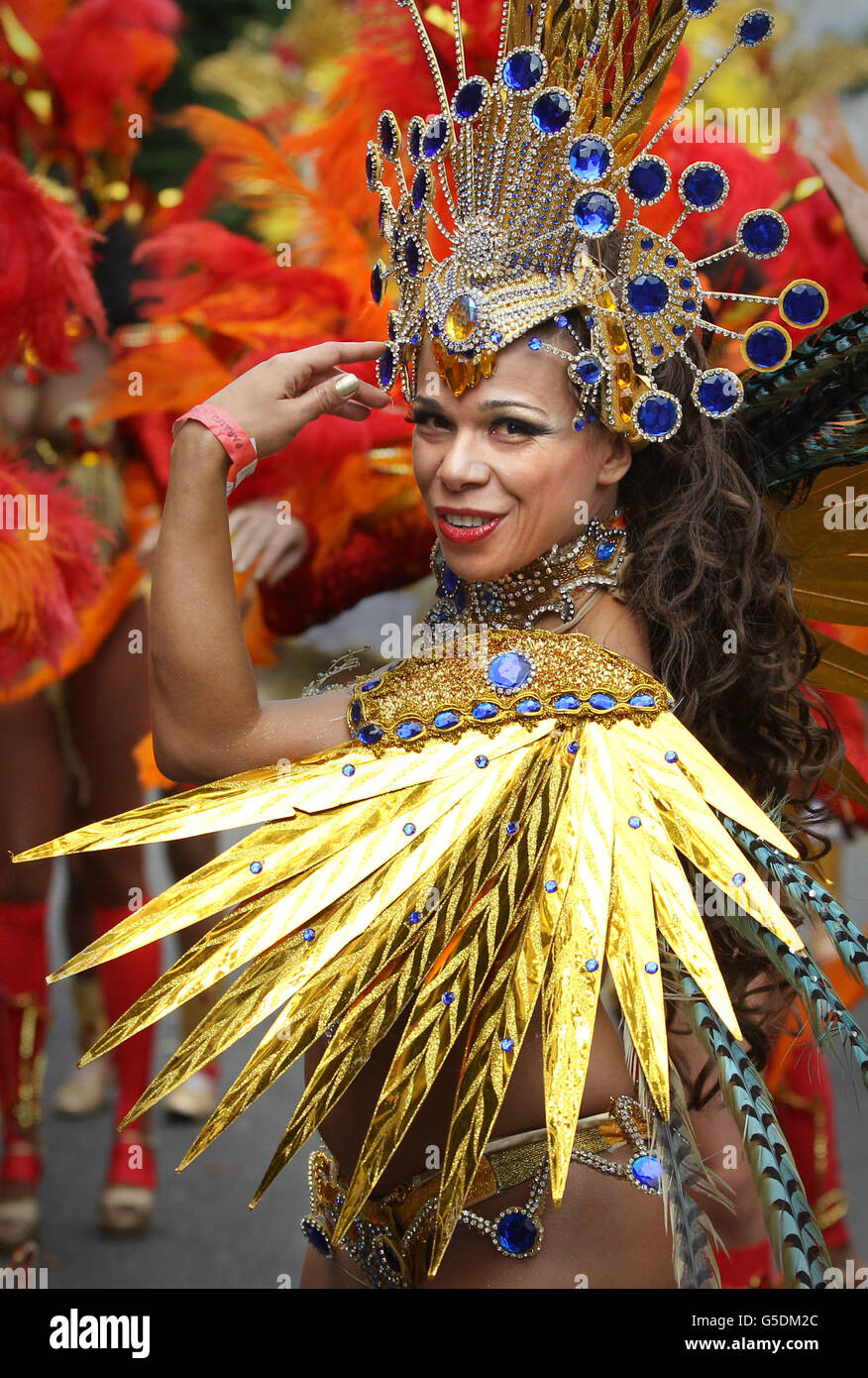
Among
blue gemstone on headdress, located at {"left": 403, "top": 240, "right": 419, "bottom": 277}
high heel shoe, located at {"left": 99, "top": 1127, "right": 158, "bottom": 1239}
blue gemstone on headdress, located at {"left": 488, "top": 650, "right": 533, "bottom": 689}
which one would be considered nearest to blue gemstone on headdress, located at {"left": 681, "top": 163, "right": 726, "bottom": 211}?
blue gemstone on headdress, located at {"left": 403, "top": 240, "right": 419, "bottom": 277}

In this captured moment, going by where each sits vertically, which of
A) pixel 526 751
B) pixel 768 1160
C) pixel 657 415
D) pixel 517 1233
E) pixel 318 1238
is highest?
pixel 657 415

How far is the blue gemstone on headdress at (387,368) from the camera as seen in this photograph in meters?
1.83

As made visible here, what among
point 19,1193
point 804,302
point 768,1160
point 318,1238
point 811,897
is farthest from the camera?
point 19,1193

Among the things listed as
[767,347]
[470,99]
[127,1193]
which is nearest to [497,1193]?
[767,347]

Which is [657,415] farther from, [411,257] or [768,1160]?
[768,1160]

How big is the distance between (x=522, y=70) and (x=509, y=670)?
27.7 inches

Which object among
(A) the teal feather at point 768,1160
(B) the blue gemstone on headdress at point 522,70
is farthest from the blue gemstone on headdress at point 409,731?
(B) the blue gemstone on headdress at point 522,70

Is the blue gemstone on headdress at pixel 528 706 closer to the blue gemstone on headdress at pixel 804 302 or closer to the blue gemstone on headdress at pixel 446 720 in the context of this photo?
the blue gemstone on headdress at pixel 446 720

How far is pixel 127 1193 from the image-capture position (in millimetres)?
3236

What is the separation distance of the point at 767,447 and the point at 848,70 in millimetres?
1460

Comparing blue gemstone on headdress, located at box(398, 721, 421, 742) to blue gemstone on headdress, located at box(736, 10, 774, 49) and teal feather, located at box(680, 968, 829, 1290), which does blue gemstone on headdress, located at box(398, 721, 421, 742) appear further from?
blue gemstone on headdress, located at box(736, 10, 774, 49)

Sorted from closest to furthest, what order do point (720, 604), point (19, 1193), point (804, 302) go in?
point (804, 302) < point (720, 604) < point (19, 1193)

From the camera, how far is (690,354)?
1.82 m
